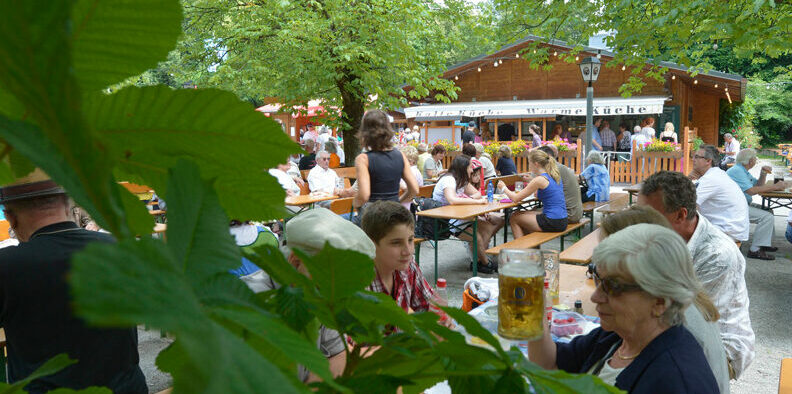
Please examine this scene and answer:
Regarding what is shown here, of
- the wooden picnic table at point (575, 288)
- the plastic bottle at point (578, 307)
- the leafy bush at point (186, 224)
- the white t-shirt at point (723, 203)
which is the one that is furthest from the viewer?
the white t-shirt at point (723, 203)

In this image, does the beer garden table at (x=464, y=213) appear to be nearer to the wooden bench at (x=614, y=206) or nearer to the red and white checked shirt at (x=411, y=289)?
the wooden bench at (x=614, y=206)

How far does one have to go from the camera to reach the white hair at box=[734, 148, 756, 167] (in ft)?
25.8

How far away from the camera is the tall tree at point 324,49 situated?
1099 cm

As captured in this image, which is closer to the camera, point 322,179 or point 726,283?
point 726,283

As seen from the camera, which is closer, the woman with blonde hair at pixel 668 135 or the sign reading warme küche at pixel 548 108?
the woman with blonde hair at pixel 668 135

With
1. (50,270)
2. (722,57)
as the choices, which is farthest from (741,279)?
(722,57)

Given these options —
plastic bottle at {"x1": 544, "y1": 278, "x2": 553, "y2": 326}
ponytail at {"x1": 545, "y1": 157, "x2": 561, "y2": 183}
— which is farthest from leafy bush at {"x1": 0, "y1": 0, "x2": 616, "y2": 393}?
ponytail at {"x1": 545, "y1": 157, "x2": 561, "y2": 183}

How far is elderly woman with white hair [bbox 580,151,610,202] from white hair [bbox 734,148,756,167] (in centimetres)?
186

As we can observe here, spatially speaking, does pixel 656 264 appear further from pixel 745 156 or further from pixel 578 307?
pixel 745 156

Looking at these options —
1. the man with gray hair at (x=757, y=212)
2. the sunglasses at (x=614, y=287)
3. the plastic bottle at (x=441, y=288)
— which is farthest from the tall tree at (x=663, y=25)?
the sunglasses at (x=614, y=287)

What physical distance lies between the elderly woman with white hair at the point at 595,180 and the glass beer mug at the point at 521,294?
770 centimetres

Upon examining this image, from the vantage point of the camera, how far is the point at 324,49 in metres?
11.5

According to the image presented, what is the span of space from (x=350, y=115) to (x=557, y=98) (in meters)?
11.3

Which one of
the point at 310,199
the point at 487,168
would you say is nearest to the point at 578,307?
the point at 310,199
